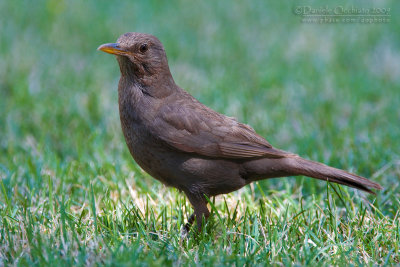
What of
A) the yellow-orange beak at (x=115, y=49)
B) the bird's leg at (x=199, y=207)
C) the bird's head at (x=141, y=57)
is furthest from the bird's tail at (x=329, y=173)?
the yellow-orange beak at (x=115, y=49)

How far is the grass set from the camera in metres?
3.68

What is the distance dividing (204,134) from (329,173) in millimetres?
977

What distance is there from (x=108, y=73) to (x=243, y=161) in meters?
4.31

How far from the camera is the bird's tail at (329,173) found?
13.3 feet

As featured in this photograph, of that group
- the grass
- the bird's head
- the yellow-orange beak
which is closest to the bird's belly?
the grass

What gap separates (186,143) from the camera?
4.07 meters

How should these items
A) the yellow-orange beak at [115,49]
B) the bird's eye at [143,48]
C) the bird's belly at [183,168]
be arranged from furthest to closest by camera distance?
1. the bird's eye at [143,48]
2. the yellow-orange beak at [115,49]
3. the bird's belly at [183,168]

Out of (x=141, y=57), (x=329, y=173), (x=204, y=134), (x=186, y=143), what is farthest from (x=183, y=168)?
(x=329, y=173)

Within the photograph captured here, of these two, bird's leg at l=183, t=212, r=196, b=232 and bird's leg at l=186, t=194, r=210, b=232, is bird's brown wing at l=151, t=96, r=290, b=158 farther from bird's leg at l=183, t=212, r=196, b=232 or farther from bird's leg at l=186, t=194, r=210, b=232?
bird's leg at l=183, t=212, r=196, b=232

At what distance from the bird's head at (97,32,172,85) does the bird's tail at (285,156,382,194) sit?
1.24 m

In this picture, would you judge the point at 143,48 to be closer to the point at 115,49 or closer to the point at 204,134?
the point at 115,49

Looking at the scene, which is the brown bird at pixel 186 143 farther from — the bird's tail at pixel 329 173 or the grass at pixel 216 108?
the grass at pixel 216 108

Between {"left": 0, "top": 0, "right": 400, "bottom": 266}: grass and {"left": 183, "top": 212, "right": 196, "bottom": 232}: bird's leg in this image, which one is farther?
{"left": 183, "top": 212, "right": 196, "bottom": 232}: bird's leg

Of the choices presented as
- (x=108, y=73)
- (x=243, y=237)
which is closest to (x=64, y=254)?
(x=243, y=237)
